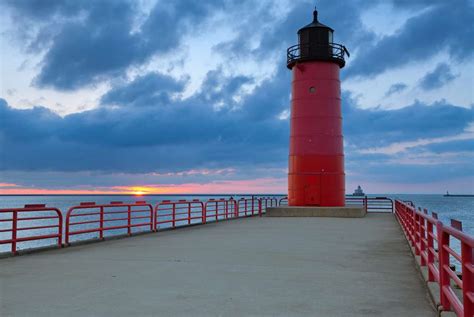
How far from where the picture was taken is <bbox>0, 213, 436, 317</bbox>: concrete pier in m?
6.06

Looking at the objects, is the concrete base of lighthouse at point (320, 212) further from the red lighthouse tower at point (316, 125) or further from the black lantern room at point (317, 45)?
the black lantern room at point (317, 45)

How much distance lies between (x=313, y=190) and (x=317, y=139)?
2582mm

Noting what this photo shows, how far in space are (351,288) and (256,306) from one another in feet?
6.01

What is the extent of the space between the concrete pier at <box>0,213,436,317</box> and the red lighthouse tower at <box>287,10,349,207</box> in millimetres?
11991

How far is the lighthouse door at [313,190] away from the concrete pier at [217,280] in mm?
11893

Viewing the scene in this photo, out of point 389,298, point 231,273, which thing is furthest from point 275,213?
point 389,298

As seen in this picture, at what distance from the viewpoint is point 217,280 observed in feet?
25.6

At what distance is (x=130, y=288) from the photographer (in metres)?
7.18

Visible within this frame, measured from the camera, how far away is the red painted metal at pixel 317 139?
81.9ft

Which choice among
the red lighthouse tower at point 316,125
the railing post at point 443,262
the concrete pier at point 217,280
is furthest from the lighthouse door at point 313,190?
the railing post at point 443,262

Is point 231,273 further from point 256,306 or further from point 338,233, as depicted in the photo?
point 338,233

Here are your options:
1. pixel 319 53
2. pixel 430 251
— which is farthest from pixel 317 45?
pixel 430 251

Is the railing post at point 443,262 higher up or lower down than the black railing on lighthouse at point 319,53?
lower down

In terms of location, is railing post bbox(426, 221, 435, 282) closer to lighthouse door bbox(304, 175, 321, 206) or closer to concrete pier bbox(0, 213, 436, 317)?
concrete pier bbox(0, 213, 436, 317)
